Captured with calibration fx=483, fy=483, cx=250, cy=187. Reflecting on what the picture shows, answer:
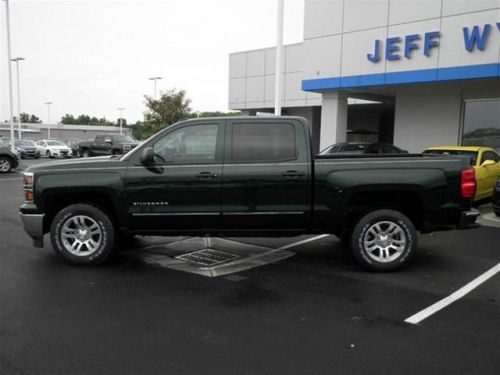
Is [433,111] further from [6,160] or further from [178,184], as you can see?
[6,160]

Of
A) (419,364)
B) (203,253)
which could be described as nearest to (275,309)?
(419,364)

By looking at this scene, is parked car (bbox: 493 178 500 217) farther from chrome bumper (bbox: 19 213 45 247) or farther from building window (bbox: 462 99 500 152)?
chrome bumper (bbox: 19 213 45 247)

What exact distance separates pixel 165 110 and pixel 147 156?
37.9 metres

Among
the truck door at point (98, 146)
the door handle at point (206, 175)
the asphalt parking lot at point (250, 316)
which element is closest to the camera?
the asphalt parking lot at point (250, 316)

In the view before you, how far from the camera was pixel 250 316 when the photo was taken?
4.67 metres

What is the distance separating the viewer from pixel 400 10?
49.4ft

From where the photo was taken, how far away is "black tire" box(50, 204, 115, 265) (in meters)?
6.27

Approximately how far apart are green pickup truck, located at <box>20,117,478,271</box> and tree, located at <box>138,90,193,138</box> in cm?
3674

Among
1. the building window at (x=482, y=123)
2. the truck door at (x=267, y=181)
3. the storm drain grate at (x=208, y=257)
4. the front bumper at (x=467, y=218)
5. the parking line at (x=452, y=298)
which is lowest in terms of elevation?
the storm drain grate at (x=208, y=257)

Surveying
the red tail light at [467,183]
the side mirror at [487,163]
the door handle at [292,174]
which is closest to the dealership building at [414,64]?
the side mirror at [487,163]

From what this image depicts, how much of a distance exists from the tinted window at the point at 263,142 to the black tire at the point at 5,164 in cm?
1842

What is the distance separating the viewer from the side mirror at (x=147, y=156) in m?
6.01

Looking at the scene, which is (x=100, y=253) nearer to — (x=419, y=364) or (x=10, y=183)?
(x=419, y=364)

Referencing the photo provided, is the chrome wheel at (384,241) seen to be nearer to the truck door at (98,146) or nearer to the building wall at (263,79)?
the building wall at (263,79)
